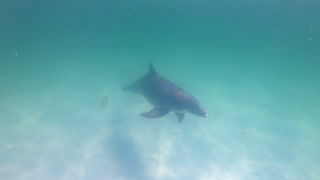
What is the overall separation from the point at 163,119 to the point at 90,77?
25.4ft

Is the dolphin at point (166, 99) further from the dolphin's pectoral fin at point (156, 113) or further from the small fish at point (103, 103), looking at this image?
the small fish at point (103, 103)

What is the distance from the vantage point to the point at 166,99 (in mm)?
10242

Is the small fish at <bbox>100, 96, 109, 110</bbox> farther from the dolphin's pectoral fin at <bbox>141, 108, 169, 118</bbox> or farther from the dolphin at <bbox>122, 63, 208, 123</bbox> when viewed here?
the dolphin's pectoral fin at <bbox>141, 108, 169, 118</bbox>

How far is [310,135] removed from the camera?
1543cm

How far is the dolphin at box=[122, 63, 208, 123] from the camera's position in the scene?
32.8 ft

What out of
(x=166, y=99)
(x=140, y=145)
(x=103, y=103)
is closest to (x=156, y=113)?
(x=166, y=99)

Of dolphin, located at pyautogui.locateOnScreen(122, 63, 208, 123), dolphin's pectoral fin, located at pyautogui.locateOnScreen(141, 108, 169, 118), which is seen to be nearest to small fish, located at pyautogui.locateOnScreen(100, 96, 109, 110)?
dolphin, located at pyautogui.locateOnScreen(122, 63, 208, 123)

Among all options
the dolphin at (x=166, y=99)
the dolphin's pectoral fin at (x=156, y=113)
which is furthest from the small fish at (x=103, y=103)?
the dolphin's pectoral fin at (x=156, y=113)

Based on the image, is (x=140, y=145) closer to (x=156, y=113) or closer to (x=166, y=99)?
(x=156, y=113)

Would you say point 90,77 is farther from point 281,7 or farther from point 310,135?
point 281,7

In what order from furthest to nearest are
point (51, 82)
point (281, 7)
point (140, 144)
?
point (281, 7) < point (51, 82) < point (140, 144)

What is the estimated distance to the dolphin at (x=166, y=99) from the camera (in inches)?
394

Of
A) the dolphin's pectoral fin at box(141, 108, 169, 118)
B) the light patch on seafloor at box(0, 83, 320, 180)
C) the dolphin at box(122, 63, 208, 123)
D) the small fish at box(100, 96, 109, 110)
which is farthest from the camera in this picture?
the small fish at box(100, 96, 109, 110)

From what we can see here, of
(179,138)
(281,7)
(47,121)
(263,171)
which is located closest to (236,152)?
(263,171)
